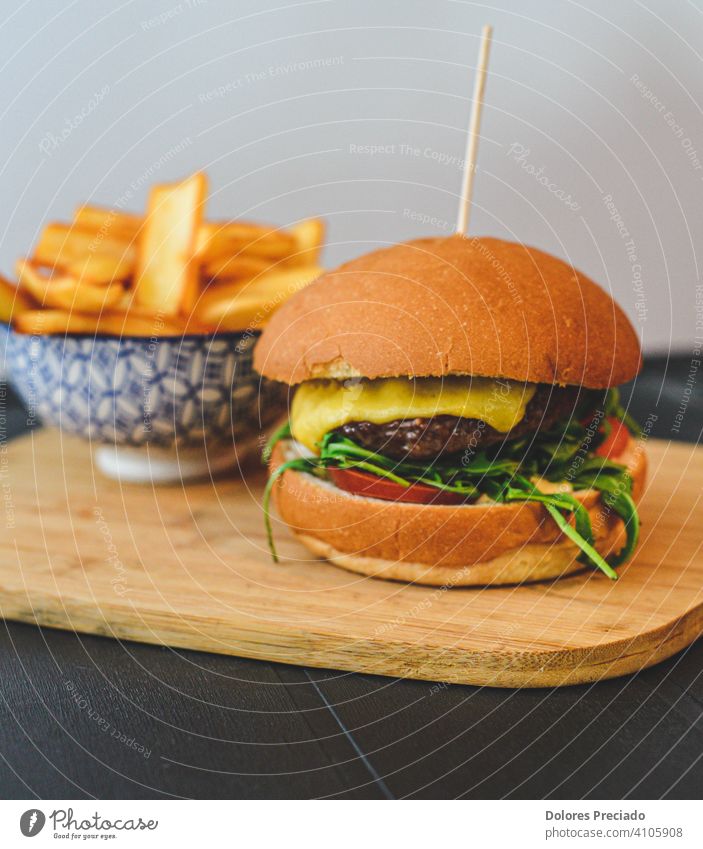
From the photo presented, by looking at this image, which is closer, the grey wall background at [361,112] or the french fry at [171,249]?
the french fry at [171,249]

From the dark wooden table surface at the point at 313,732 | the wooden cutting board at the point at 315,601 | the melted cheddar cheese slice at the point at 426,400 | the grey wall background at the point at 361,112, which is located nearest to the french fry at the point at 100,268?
the wooden cutting board at the point at 315,601

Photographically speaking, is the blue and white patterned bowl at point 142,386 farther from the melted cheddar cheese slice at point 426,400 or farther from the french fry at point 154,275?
the melted cheddar cheese slice at point 426,400

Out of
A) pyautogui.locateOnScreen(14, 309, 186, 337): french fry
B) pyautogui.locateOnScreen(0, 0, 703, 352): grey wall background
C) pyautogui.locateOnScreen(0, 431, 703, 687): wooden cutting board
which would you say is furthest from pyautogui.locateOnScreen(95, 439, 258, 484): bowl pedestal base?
pyautogui.locateOnScreen(0, 0, 703, 352): grey wall background

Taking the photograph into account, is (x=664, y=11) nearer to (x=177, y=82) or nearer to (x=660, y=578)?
(x=177, y=82)

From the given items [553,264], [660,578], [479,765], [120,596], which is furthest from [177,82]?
[479,765]

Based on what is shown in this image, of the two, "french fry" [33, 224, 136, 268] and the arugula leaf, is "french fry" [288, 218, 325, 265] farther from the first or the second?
the arugula leaf

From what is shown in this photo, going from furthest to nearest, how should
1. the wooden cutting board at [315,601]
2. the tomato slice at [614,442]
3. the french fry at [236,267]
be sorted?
the french fry at [236,267] → the tomato slice at [614,442] → the wooden cutting board at [315,601]

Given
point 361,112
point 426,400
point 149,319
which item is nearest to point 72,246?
point 149,319

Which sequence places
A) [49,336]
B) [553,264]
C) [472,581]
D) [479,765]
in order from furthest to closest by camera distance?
[49,336] → [553,264] → [472,581] → [479,765]
